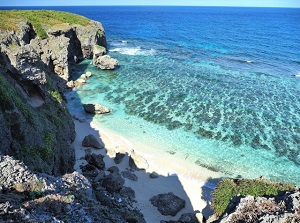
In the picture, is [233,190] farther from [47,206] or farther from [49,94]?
[49,94]

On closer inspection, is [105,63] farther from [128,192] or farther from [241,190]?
[241,190]

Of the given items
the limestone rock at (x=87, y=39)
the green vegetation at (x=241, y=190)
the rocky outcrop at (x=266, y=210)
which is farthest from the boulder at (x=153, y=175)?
the limestone rock at (x=87, y=39)

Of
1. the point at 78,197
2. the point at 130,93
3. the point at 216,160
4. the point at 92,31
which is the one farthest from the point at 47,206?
the point at 92,31

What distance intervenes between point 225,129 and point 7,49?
2786 centimetres

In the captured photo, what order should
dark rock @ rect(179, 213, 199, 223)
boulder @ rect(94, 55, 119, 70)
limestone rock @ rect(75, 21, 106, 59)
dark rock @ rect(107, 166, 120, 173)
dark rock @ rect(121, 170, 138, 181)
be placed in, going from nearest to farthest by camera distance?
dark rock @ rect(179, 213, 199, 223) → dark rock @ rect(121, 170, 138, 181) → dark rock @ rect(107, 166, 120, 173) → boulder @ rect(94, 55, 119, 70) → limestone rock @ rect(75, 21, 106, 59)

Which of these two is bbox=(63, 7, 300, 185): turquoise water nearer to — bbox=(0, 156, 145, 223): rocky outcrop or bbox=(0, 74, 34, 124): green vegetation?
bbox=(0, 74, 34, 124): green vegetation

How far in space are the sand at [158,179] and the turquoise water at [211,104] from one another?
190 cm

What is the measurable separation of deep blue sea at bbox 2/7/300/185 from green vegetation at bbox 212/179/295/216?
23.2ft

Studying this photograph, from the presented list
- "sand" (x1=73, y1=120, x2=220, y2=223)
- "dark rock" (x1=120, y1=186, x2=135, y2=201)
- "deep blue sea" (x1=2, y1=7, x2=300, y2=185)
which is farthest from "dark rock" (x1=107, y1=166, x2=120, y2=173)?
"deep blue sea" (x1=2, y1=7, x2=300, y2=185)

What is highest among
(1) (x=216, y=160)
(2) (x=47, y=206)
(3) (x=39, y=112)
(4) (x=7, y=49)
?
(4) (x=7, y=49)

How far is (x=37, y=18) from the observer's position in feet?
225

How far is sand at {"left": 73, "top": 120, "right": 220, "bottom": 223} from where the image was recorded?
905 inches

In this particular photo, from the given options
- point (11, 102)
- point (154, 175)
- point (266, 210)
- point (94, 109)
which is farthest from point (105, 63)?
point (266, 210)

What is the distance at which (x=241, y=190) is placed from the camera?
2011 centimetres
